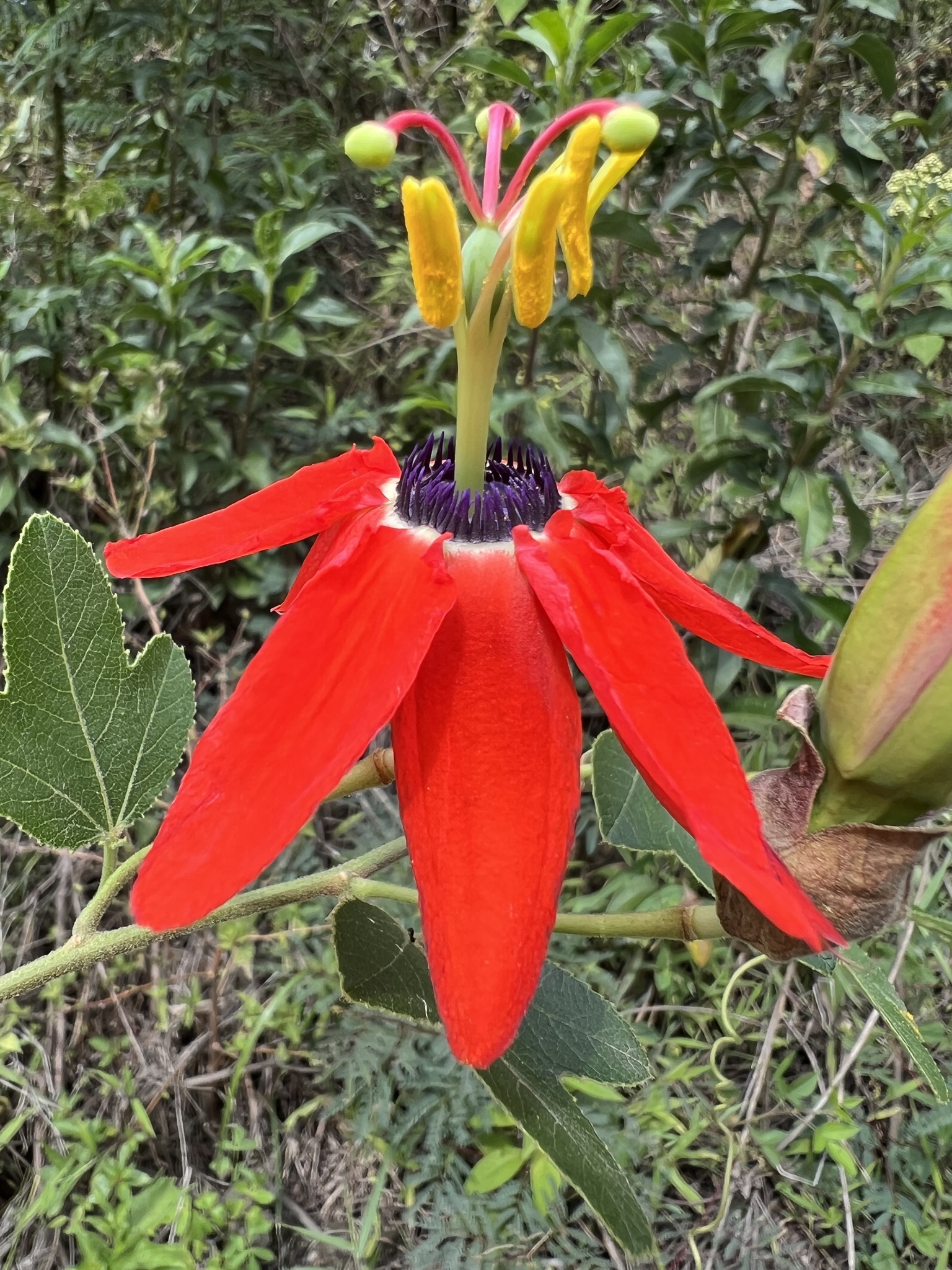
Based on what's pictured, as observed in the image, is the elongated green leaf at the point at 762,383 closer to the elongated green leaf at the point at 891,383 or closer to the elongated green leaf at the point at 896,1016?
the elongated green leaf at the point at 891,383

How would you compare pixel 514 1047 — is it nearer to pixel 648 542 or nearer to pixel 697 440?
pixel 648 542

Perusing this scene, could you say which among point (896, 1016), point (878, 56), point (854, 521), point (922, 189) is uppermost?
point (878, 56)

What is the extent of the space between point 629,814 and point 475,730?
7.4 inches

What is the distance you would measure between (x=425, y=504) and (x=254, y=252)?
3.59ft

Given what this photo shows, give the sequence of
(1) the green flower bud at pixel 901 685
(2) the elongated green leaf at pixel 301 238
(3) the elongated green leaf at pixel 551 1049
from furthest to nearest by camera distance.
A: (2) the elongated green leaf at pixel 301 238
(3) the elongated green leaf at pixel 551 1049
(1) the green flower bud at pixel 901 685

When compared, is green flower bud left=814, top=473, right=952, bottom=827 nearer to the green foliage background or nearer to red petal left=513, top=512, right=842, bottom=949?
red petal left=513, top=512, right=842, bottom=949

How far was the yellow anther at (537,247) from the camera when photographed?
36 cm

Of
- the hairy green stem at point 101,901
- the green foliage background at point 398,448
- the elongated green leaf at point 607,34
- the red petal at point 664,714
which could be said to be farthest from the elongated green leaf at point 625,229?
the hairy green stem at point 101,901

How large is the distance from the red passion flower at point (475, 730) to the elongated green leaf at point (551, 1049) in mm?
108

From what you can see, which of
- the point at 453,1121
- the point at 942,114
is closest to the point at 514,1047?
the point at 453,1121

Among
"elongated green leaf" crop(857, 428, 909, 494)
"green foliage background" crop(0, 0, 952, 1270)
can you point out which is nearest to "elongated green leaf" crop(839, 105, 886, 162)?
"green foliage background" crop(0, 0, 952, 1270)

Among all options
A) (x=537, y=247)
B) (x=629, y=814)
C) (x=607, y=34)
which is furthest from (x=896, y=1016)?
(x=607, y=34)

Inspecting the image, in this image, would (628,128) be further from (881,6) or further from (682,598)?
(881,6)

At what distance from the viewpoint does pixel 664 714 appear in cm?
33
